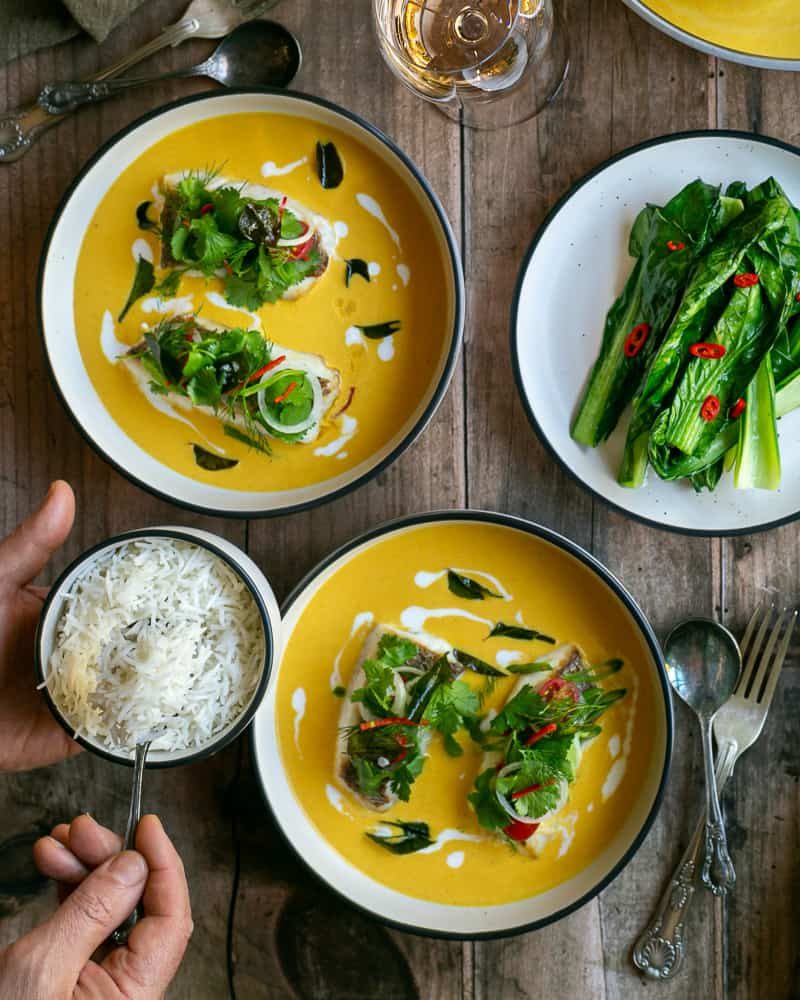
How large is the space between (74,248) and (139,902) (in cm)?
128

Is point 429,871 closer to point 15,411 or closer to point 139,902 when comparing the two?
point 139,902

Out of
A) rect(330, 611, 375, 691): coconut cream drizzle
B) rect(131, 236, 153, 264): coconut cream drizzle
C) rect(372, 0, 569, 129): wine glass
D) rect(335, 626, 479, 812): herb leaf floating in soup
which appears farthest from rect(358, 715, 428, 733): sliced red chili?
rect(372, 0, 569, 129): wine glass

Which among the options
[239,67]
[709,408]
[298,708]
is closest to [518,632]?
[298,708]

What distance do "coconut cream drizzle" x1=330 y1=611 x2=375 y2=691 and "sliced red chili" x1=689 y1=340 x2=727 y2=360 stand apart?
84 cm

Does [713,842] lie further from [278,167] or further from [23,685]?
[278,167]

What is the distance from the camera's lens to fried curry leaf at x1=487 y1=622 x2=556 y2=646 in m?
1.91

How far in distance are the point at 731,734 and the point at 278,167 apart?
1.53 meters

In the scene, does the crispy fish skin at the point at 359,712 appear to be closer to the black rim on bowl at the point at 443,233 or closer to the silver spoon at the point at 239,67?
the black rim on bowl at the point at 443,233

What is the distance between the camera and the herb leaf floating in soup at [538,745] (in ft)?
5.92

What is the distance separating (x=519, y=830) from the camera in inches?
72.9

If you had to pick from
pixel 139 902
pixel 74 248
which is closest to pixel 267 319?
pixel 74 248

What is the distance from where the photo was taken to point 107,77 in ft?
6.23

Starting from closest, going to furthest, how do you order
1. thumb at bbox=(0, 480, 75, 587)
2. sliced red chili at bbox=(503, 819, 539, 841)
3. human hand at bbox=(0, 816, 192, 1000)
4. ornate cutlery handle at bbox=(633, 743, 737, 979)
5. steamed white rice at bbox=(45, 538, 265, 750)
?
1. human hand at bbox=(0, 816, 192, 1000)
2. steamed white rice at bbox=(45, 538, 265, 750)
3. thumb at bbox=(0, 480, 75, 587)
4. sliced red chili at bbox=(503, 819, 539, 841)
5. ornate cutlery handle at bbox=(633, 743, 737, 979)

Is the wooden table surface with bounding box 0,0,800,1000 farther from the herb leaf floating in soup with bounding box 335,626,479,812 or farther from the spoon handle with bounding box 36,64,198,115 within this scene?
the herb leaf floating in soup with bounding box 335,626,479,812
